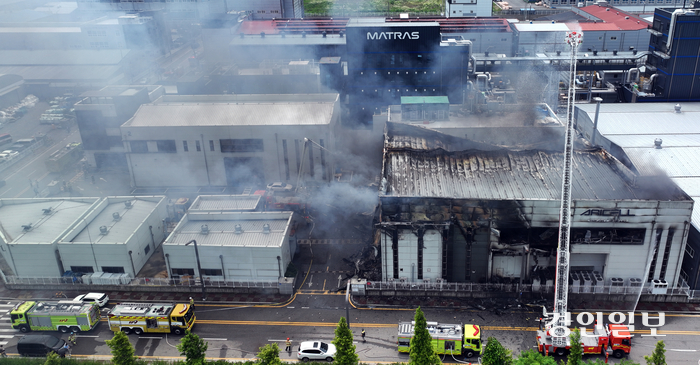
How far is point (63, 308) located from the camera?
27828mm

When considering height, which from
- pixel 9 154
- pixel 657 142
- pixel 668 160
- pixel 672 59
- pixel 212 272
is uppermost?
pixel 672 59

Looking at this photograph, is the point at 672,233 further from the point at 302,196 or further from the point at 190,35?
the point at 190,35

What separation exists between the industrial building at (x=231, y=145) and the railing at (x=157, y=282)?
13115 mm

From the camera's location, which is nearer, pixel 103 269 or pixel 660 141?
pixel 103 269

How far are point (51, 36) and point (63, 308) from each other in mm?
55022

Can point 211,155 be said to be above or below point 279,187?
above

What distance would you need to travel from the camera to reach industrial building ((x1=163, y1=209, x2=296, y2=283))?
30.0 meters

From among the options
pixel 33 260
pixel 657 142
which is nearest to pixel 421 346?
pixel 33 260

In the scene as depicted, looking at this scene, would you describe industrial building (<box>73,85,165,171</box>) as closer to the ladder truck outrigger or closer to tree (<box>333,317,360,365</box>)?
tree (<box>333,317,360,365</box>)

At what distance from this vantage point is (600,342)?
80.7ft

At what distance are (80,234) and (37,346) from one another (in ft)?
27.6

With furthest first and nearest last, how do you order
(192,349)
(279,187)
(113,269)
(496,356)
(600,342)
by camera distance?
(279,187) → (113,269) → (600,342) → (192,349) → (496,356)

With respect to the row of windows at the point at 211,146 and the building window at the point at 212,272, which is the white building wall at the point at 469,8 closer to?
the row of windows at the point at 211,146

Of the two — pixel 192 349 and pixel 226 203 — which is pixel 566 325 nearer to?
pixel 192 349
